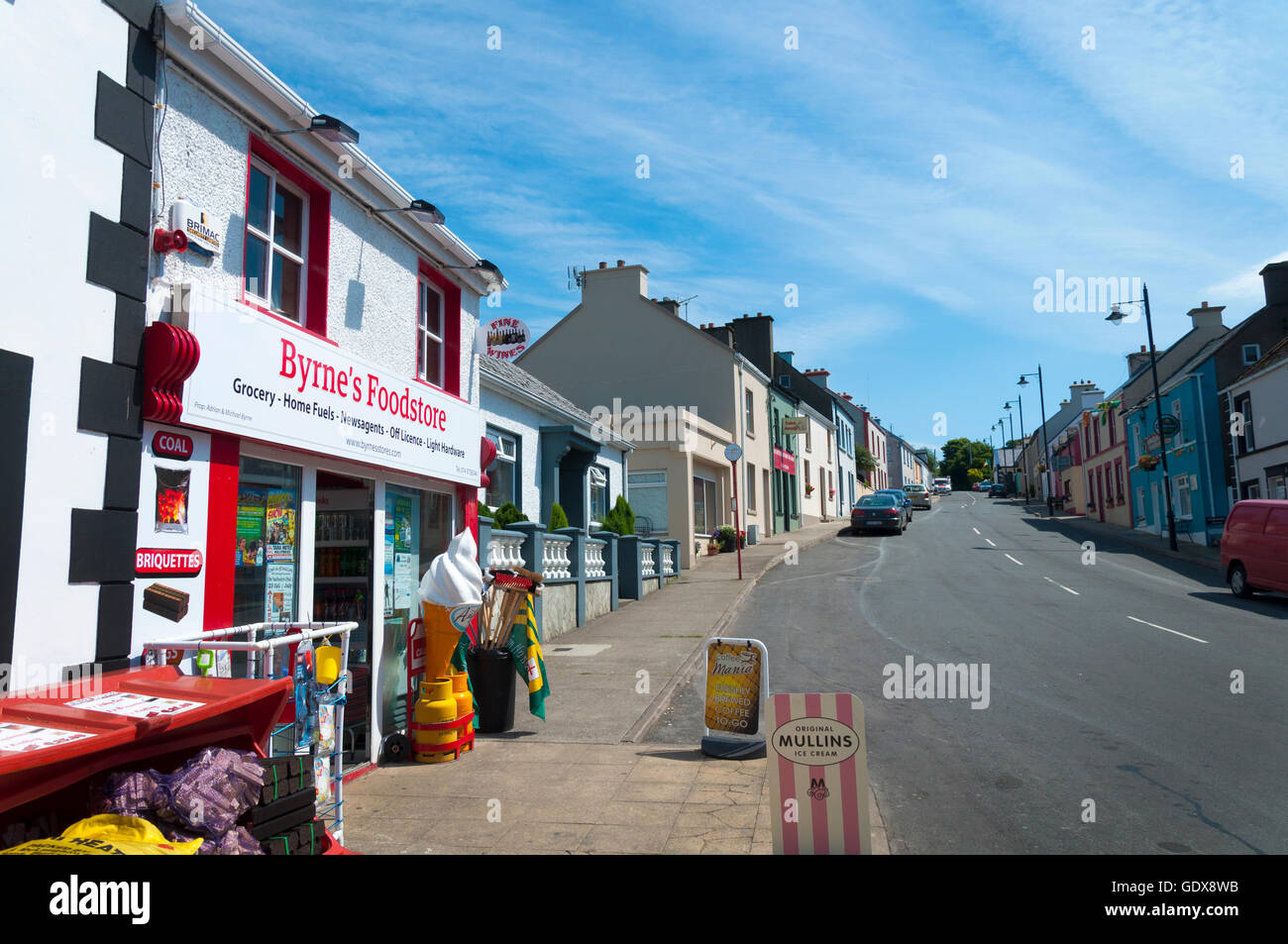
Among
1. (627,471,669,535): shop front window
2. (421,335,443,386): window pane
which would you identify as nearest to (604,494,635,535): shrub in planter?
(627,471,669,535): shop front window

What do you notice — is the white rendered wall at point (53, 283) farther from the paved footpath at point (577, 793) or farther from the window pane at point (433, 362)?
the window pane at point (433, 362)

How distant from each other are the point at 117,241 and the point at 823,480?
46236 mm

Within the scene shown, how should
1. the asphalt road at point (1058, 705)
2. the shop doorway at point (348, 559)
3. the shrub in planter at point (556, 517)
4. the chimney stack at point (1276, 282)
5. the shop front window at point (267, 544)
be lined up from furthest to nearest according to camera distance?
1. the chimney stack at point (1276, 282)
2. the shrub in planter at point (556, 517)
3. the shop doorway at point (348, 559)
4. the shop front window at point (267, 544)
5. the asphalt road at point (1058, 705)

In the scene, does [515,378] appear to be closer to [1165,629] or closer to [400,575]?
[400,575]

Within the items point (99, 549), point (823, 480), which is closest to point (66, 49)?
point (99, 549)

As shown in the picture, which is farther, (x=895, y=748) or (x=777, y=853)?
(x=895, y=748)

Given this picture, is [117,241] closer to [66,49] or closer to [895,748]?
[66,49]

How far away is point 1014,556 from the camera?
24.4 metres

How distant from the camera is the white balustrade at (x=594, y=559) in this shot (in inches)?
616

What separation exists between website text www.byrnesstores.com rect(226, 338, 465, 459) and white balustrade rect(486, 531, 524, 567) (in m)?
2.30

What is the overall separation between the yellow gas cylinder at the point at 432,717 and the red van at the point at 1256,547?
16.7 metres

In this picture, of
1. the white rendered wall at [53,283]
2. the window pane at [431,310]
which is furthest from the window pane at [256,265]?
the window pane at [431,310]

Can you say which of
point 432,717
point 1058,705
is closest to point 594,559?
point 432,717

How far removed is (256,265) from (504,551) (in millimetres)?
6040
